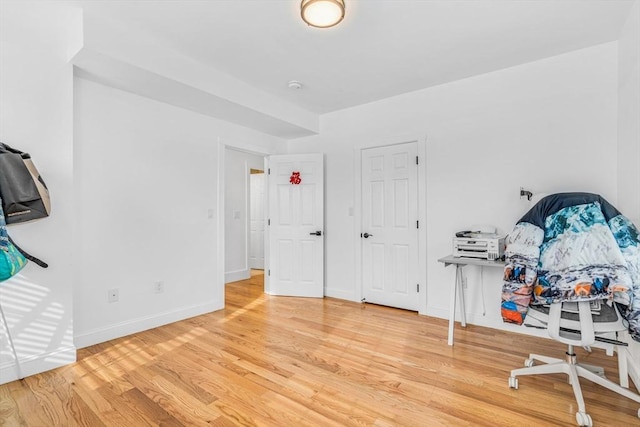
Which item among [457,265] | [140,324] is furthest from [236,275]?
[457,265]

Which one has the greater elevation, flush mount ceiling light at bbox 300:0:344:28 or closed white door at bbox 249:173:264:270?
flush mount ceiling light at bbox 300:0:344:28

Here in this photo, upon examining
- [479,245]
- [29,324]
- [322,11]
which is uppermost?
[322,11]

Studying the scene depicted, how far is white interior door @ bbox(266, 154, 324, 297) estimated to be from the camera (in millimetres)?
4434

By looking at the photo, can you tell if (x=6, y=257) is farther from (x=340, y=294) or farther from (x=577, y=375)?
(x=577, y=375)

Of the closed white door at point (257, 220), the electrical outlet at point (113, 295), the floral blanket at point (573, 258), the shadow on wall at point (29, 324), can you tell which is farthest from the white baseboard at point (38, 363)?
the closed white door at point (257, 220)

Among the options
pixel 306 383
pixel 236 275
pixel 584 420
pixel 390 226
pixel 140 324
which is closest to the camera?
pixel 584 420

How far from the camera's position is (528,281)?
75.7 inches

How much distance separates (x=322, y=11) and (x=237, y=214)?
4.09m

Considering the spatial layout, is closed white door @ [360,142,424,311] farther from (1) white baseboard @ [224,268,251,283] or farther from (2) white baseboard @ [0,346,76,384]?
(2) white baseboard @ [0,346,76,384]

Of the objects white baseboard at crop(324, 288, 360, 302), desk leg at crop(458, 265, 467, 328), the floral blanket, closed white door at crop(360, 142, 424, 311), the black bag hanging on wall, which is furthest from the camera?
white baseboard at crop(324, 288, 360, 302)

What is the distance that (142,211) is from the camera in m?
3.19

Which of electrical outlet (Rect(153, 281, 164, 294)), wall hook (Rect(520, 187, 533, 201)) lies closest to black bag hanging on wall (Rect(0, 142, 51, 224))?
electrical outlet (Rect(153, 281, 164, 294))

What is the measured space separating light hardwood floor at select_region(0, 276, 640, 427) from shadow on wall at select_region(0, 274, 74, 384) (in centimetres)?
14

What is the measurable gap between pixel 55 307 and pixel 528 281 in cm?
331
